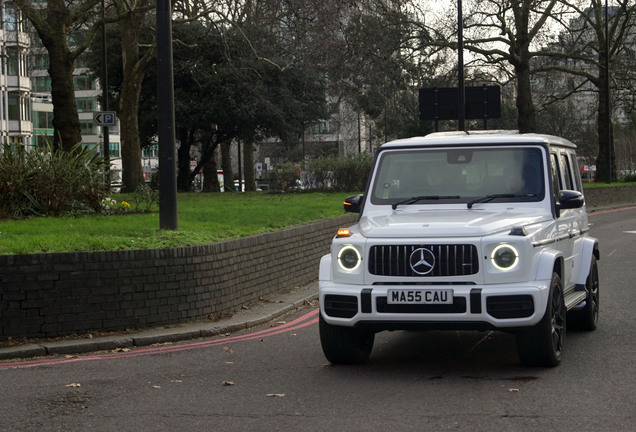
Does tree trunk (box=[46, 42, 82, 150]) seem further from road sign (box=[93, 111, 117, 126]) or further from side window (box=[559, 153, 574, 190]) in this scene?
side window (box=[559, 153, 574, 190])

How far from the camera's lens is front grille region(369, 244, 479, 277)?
26.0ft

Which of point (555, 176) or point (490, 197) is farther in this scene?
point (555, 176)

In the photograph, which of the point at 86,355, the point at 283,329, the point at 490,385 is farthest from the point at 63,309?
the point at 490,385

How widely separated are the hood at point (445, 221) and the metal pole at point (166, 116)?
3920 millimetres

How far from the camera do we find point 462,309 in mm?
7852

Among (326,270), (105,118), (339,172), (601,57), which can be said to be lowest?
(326,270)

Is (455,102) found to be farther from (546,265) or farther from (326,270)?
(546,265)

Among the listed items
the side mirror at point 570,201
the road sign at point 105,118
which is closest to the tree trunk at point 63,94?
the road sign at point 105,118

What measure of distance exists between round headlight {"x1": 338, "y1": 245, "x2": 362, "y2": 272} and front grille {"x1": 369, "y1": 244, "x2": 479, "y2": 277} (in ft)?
0.60

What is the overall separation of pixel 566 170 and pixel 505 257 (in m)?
2.75

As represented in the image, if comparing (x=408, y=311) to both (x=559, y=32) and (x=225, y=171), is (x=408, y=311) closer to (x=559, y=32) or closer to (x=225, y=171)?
(x=559, y=32)

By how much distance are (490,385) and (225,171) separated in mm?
49072

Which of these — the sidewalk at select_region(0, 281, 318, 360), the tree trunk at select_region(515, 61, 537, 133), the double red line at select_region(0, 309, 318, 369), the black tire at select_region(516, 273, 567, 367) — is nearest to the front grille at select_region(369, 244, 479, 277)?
the black tire at select_region(516, 273, 567, 367)

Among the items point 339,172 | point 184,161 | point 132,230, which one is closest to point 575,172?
point 132,230
